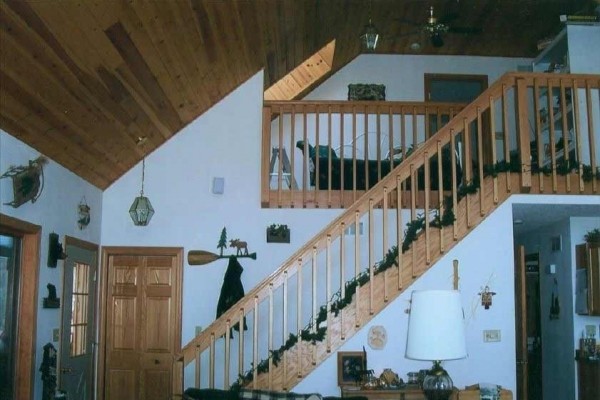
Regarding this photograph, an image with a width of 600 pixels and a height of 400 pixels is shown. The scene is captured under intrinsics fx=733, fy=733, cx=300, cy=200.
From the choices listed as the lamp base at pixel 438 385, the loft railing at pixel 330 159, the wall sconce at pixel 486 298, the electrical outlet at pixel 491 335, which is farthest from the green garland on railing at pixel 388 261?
the lamp base at pixel 438 385

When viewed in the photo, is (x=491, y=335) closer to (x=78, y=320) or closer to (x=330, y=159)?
(x=330, y=159)

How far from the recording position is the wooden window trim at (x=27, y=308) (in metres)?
5.72

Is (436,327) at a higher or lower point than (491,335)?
higher

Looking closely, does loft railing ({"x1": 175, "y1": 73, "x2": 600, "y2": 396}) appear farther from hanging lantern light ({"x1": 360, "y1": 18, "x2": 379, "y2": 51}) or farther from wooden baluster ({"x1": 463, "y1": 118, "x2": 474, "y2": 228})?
hanging lantern light ({"x1": 360, "y1": 18, "x2": 379, "y2": 51})

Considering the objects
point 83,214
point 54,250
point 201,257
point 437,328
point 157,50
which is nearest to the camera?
point 437,328

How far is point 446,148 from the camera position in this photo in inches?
289

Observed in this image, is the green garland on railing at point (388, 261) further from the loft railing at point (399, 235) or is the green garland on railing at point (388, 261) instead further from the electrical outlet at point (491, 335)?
the electrical outlet at point (491, 335)

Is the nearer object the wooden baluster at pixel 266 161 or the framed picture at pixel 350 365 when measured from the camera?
the framed picture at pixel 350 365

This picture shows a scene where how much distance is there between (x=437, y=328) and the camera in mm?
3836

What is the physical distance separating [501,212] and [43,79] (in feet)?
12.1

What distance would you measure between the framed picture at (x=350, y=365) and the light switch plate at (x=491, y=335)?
0.99 metres

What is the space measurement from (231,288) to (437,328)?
3956 millimetres

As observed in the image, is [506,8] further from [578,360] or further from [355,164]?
[578,360]

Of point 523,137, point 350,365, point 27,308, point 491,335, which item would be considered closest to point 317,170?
point 523,137
